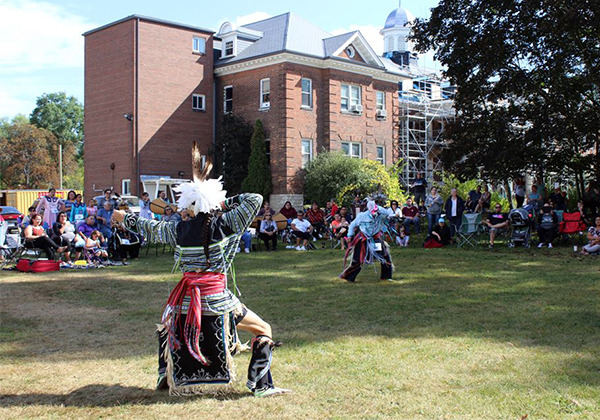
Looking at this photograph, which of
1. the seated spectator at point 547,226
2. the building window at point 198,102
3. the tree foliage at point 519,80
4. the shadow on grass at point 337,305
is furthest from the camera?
the building window at point 198,102

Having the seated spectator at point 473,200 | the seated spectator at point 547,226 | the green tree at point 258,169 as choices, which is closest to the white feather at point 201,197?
the seated spectator at point 547,226

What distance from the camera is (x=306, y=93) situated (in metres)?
34.0

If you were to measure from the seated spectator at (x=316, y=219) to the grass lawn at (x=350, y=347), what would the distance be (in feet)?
30.9

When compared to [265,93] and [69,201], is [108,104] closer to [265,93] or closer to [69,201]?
[265,93]

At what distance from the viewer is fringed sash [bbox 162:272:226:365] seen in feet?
17.5

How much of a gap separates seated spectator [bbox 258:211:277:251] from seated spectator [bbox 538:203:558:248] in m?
7.96

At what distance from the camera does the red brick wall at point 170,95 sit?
108 ft

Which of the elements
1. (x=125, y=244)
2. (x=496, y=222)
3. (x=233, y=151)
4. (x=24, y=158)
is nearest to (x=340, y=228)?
(x=496, y=222)

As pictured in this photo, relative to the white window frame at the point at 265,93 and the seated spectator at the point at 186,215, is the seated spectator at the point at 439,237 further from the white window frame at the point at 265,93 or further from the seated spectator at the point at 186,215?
the white window frame at the point at 265,93

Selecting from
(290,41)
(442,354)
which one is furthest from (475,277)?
(290,41)

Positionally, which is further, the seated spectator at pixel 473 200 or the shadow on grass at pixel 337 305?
the seated spectator at pixel 473 200

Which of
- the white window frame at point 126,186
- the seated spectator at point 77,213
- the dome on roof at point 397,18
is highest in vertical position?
the dome on roof at point 397,18

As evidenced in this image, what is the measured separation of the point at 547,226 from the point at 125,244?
12042mm

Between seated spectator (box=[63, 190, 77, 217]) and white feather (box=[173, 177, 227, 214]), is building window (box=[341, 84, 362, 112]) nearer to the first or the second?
seated spectator (box=[63, 190, 77, 217])
